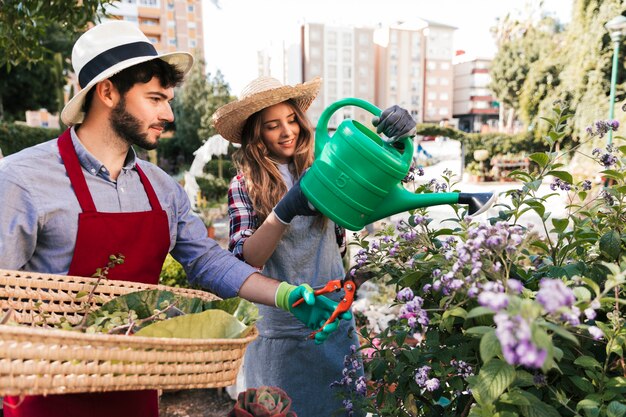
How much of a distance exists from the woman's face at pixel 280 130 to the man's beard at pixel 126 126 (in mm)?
474

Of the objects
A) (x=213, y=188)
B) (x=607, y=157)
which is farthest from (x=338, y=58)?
(x=607, y=157)

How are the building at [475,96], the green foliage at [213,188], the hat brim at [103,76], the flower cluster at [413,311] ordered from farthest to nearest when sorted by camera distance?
the building at [475,96] < the green foliage at [213,188] < the hat brim at [103,76] < the flower cluster at [413,311]

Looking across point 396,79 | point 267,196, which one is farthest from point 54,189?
point 396,79

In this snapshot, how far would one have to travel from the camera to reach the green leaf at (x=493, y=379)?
0.62 m

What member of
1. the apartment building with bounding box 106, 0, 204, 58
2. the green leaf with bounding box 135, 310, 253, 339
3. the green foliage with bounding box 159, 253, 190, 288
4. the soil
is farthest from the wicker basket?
the apartment building with bounding box 106, 0, 204, 58

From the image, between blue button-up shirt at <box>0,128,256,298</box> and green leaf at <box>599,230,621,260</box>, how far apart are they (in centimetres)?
86

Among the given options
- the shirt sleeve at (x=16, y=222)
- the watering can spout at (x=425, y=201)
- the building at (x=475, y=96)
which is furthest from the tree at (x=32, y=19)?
the building at (x=475, y=96)

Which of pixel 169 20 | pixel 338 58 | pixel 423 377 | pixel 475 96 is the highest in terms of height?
pixel 169 20

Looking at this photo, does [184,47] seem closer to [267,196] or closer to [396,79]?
[396,79]

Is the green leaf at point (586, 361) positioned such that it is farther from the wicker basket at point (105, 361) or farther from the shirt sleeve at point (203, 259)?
the shirt sleeve at point (203, 259)

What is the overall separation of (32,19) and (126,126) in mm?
2013

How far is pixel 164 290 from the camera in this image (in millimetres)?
1098

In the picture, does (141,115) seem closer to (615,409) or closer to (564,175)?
(564,175)

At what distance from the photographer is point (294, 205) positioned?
1.30m
